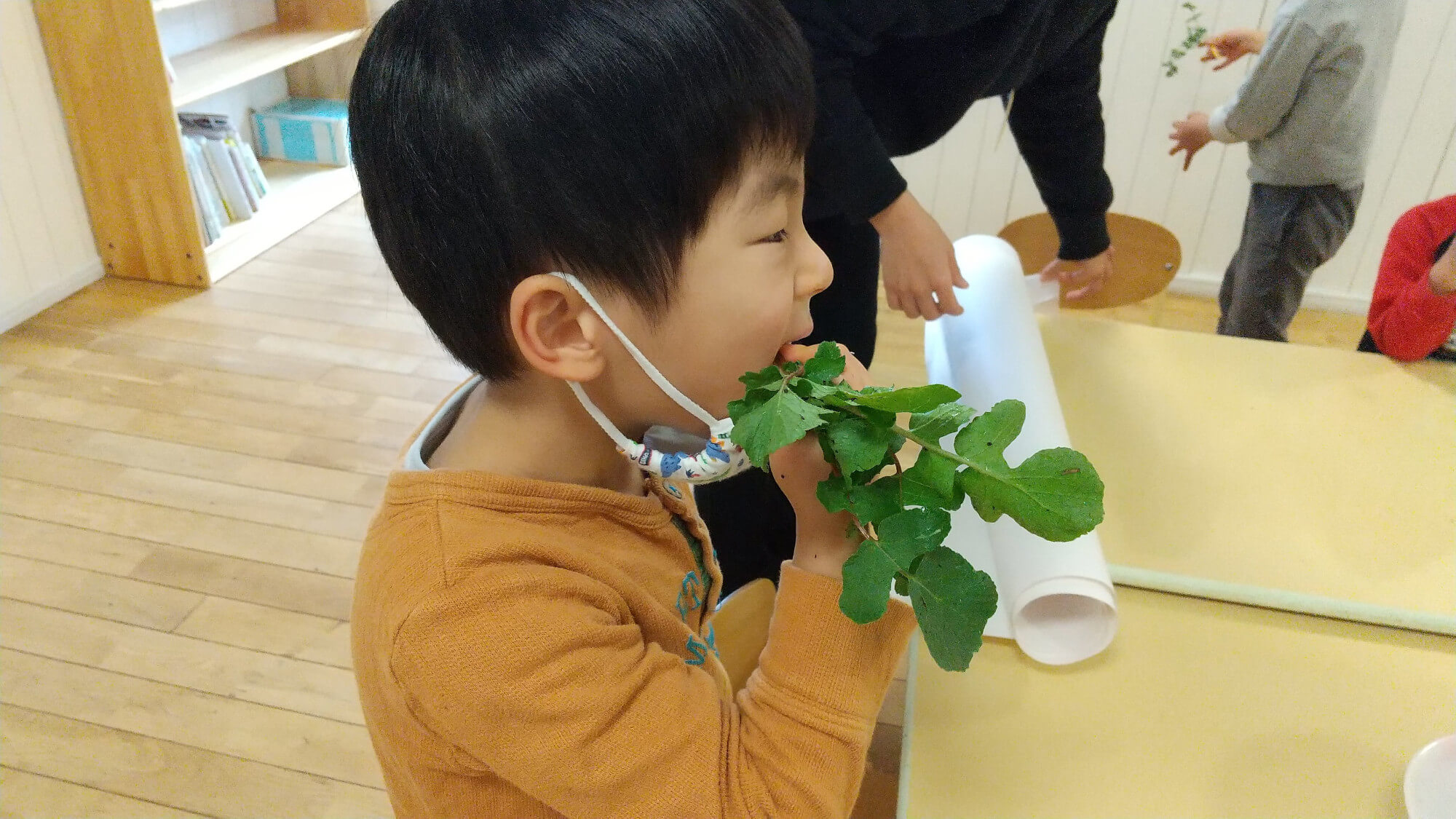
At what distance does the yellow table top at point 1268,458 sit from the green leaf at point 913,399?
0.41 metres

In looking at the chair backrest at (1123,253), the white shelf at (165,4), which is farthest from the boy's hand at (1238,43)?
the white shelf at (165,4)

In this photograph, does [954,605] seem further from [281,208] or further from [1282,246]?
[281,208]

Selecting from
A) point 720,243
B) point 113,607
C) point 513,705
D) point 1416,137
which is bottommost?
point 113,607

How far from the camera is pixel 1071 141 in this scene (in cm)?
140

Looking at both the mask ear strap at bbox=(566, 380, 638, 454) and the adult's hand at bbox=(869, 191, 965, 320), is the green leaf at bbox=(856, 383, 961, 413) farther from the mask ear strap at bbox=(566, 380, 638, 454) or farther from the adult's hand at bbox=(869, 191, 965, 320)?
the adult's hand at bbox=(869, 191, 965, 320)

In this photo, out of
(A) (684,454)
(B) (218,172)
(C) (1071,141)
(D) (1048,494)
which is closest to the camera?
(D) (1048,494)

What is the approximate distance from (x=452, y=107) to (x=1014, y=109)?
3.45 ft

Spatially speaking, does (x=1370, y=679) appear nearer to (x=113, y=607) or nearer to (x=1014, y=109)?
(x=1014, y=109)

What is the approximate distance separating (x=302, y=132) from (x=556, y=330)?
354 centimetres

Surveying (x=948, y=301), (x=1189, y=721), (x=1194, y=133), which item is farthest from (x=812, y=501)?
(x=1194, y=133)

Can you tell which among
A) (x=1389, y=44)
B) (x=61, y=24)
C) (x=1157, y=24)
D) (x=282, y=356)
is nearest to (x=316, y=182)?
(x=61, y=24)

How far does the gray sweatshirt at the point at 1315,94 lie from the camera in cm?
188

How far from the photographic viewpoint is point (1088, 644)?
0.79m

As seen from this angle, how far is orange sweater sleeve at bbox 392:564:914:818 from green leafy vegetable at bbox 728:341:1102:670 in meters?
0.12
